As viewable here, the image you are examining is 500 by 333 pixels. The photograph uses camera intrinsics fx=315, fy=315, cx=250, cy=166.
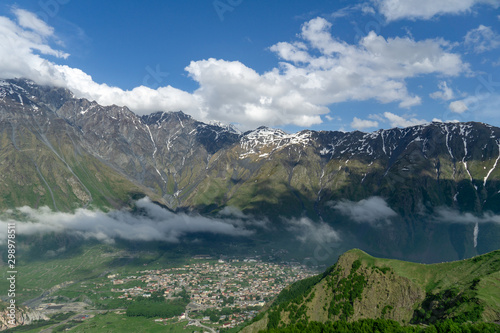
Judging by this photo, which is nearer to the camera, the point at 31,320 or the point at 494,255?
the point at 494,255

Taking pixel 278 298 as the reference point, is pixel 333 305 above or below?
above

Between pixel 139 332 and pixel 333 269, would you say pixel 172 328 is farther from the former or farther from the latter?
pixel 333 269

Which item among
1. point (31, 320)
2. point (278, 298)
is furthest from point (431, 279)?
point (31, 320)

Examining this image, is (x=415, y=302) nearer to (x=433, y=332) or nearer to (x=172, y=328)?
(x=433, y=332)

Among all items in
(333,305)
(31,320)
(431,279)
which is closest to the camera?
(431,279)

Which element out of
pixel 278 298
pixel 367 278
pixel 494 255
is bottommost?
pixel 278 298

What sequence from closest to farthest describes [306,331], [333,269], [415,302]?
1. [306,331]
2. [415,302]
3. [333,269]

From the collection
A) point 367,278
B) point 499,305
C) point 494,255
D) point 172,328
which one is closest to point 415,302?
point 367,278
